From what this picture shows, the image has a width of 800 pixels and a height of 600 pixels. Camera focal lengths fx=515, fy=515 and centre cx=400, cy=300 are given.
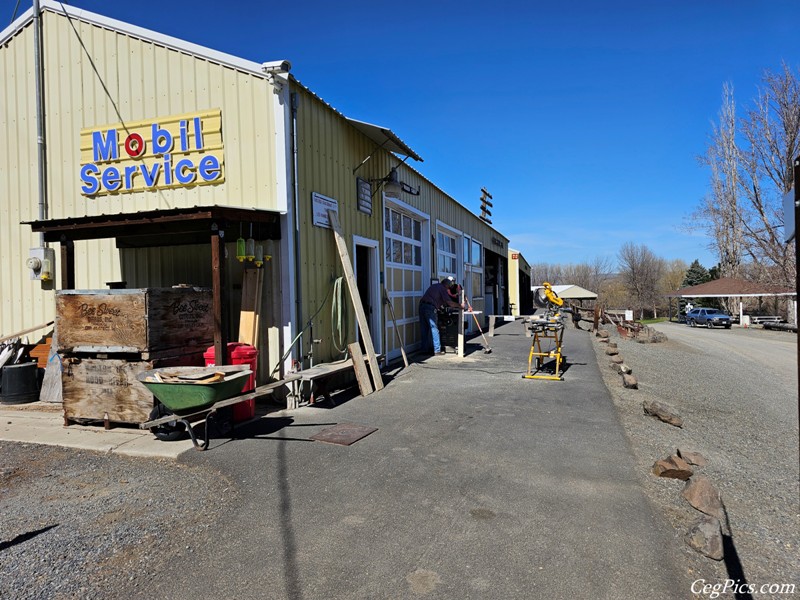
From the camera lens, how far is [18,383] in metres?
8.10

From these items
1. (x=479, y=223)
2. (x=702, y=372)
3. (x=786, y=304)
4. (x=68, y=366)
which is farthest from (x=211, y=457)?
(x=786, y=304)

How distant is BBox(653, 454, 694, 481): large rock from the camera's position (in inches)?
177

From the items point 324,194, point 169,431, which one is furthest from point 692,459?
point 324,194

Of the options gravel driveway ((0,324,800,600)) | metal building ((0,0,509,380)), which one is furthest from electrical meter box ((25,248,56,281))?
gravel driveway ((0,324,800,600))

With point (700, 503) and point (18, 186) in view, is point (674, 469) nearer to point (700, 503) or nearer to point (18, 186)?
point (700, 503)

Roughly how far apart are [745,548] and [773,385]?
11719 millimetres

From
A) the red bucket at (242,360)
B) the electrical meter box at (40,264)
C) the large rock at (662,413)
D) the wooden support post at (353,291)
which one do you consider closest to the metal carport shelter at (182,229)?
the red bucket at (242,360)

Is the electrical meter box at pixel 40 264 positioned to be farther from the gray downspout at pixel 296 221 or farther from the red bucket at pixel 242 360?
the gray downspout at pixel 296 221

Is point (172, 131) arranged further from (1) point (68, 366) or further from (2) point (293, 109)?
(1) point (68, 366)

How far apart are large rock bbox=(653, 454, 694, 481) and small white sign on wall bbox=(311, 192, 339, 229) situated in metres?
5.56

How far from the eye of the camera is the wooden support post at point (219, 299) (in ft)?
20.0

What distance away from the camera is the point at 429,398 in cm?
762

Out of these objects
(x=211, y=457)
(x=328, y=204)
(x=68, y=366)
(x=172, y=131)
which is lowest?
(x=211, y=457)

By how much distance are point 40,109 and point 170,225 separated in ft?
13.8
